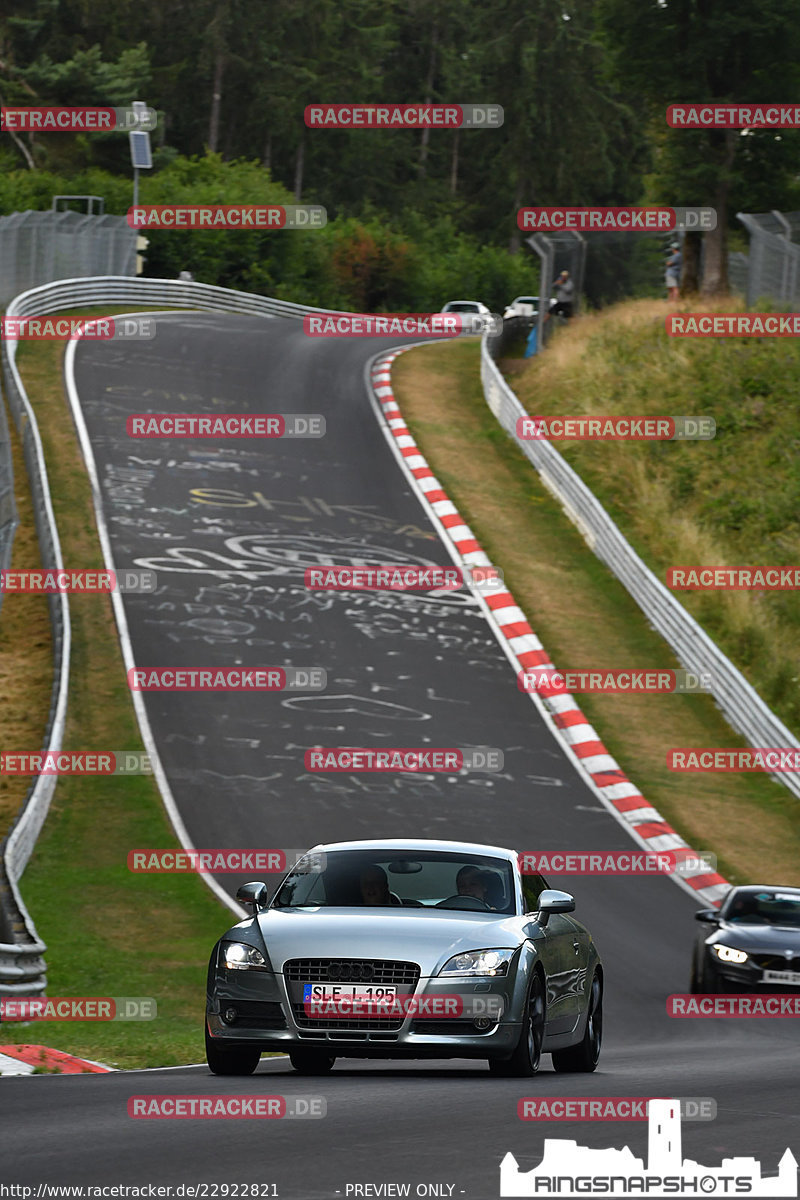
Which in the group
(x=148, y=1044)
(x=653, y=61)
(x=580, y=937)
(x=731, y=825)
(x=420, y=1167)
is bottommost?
(x=731, y=825)

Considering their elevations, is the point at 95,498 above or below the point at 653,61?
below

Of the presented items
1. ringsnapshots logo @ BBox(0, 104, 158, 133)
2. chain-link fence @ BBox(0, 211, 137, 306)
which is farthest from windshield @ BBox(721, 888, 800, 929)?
ringsnapshots logo @ BBox(0, 104, 158, 133)

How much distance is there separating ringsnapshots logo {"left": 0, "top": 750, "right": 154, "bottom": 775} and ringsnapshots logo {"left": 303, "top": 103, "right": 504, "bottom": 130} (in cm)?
7005

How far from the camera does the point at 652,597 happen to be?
2752cm

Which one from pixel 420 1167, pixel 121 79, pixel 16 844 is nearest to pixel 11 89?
pixel 121 79

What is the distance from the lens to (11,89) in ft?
256

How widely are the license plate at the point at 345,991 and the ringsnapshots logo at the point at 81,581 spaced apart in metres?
17.1

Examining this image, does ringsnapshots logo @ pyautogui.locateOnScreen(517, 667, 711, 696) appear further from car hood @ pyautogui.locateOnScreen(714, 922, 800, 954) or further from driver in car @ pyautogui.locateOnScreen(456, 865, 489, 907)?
driver in car @ pyautogui.locateOnScreen(456, 865, 489, 907)

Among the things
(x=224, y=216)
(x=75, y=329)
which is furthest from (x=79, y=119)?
(x=75, y=329)

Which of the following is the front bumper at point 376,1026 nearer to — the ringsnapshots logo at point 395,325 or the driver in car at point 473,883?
the driver in car at point 473,883

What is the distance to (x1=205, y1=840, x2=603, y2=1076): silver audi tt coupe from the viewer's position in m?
9.02

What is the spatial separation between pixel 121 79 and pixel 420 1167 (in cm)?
7515

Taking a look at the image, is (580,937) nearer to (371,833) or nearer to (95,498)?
(371,833)

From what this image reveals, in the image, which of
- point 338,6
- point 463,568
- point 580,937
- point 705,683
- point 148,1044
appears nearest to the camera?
point 580,937
